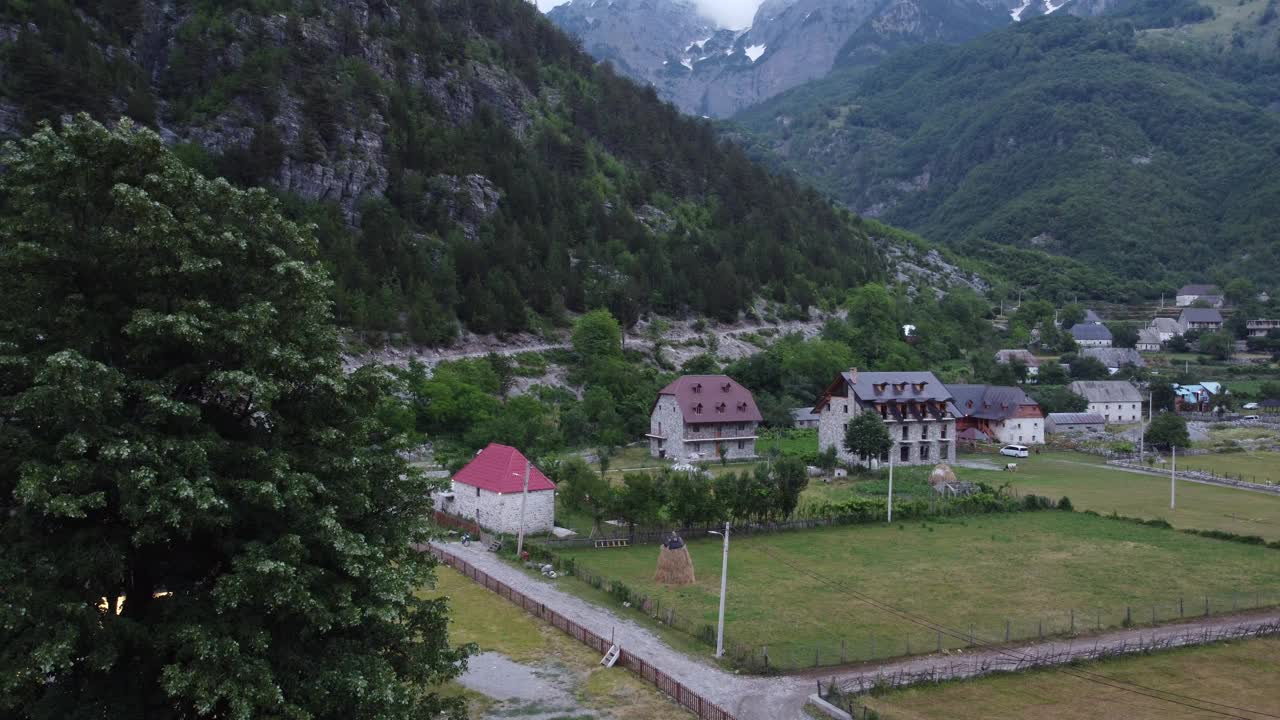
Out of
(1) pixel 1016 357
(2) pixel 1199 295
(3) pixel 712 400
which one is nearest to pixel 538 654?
(3) pixel 712 400

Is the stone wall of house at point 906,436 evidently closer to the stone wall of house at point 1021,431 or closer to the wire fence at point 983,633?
the stone wall of house at point 1021,431

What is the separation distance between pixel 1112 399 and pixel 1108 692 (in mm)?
83261

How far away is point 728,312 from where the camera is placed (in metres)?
117

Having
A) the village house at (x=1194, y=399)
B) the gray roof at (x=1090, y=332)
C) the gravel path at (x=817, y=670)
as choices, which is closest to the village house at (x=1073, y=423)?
the village house at (x=1194, y=399)

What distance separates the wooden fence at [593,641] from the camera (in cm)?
2344

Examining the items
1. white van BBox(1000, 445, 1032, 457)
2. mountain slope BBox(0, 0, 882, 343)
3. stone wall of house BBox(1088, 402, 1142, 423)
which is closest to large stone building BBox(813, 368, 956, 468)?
white van BBox(1000, 445, 1032, 457)

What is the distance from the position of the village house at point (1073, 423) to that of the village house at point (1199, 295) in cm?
10627

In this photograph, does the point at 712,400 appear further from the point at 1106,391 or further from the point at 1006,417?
the point at 1106,391

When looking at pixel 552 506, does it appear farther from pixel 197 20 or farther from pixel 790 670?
pixel 197 20

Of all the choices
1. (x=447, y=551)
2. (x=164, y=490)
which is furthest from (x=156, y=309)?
(x=447, y=551)

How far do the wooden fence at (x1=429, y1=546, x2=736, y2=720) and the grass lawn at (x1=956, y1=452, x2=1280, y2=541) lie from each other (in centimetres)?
3556

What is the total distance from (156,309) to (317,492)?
4250mm

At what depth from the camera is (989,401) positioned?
278 feet

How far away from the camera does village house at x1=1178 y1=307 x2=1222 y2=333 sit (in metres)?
162
